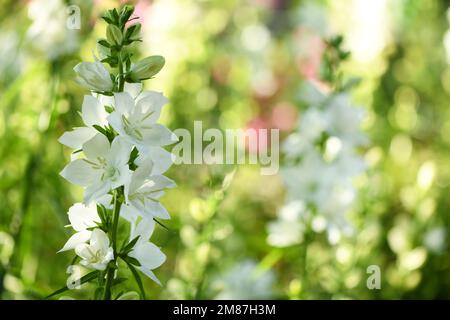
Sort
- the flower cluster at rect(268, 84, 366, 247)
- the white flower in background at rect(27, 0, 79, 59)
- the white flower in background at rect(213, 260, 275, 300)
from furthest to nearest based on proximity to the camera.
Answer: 1. the white flower in background at rect(213, 260, 275, 300)
2. the white flower in background at rect(27, 0, 79, 59)
3. the flower cluster at rect(268, 84, 366, 247)

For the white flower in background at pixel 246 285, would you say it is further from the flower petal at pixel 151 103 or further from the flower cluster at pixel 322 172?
the flower petal at pixel 151 103

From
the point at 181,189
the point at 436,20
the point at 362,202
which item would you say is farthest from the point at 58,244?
the point at 436,20

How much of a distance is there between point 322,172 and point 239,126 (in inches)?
31.4

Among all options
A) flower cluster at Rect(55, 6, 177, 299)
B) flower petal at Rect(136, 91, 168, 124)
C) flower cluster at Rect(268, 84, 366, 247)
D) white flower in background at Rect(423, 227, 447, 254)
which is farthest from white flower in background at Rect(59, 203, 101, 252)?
white flower in background at Rect(423, 227, 447, 254)

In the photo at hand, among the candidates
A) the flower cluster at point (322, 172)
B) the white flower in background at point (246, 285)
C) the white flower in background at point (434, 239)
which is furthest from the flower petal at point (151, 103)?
→ the white flower in background at point (434, 239)

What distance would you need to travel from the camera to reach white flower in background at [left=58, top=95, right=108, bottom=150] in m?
0.67

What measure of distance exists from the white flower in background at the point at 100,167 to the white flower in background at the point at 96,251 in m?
0.05

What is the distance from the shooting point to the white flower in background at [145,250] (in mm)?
707

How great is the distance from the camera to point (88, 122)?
2.21 ft

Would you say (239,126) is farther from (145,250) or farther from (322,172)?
(145,250)

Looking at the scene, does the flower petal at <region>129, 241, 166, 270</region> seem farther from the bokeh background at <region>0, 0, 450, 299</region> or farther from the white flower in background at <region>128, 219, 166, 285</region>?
the bokeh background at <region>0, 0, 450, 299</region>

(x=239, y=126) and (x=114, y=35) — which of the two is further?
(x=239, y=126)

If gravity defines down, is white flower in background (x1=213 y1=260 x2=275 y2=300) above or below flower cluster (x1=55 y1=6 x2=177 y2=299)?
below

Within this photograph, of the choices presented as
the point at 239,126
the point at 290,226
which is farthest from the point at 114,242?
the point at 239,126
